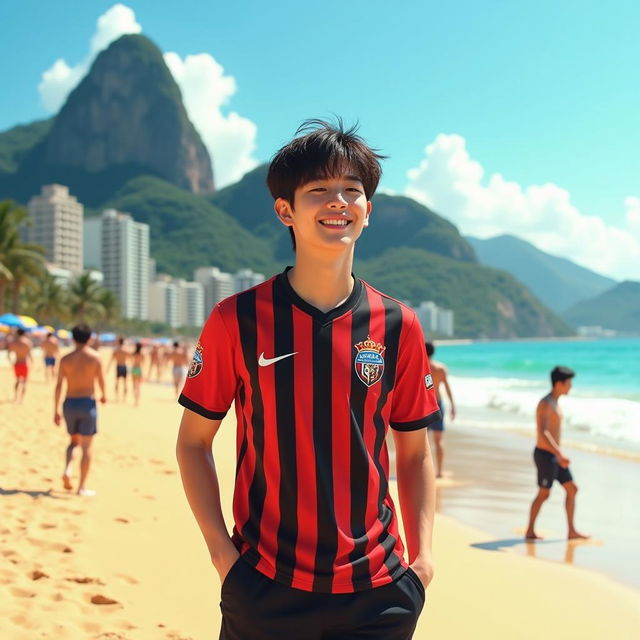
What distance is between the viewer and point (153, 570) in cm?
465

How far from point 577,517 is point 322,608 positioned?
6668 mm

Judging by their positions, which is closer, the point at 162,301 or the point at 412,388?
the point at 412,388

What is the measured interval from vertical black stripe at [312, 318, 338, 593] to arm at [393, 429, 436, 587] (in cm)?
25

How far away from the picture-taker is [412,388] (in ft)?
5.74

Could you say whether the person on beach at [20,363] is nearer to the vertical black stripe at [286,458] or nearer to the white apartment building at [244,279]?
the vertical black stripe at [286,458]

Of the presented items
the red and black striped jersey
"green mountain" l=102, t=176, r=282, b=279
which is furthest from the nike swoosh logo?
"green mountain" l=102, t=176, r=282, b=279

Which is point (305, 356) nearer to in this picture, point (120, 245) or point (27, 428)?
point (27, 428)

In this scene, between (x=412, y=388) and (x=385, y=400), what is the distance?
0.11 meters

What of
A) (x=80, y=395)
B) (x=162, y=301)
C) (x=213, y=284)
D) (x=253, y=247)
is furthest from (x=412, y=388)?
(x=253, y=247)

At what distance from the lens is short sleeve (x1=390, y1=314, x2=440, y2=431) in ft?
5.67

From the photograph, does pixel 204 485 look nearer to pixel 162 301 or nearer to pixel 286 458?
pixel 286 458

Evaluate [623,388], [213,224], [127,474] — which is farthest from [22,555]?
[213,224]

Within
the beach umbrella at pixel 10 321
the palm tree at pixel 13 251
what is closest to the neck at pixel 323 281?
the beach umbrella at pixel 10 321

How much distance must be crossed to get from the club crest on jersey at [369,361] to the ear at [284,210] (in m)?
0.38
